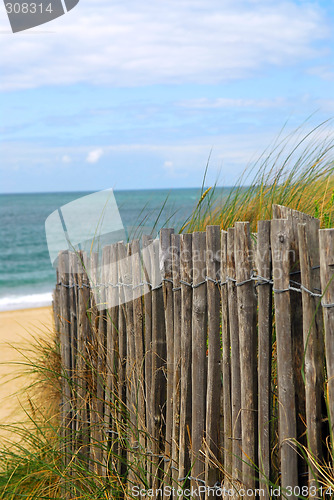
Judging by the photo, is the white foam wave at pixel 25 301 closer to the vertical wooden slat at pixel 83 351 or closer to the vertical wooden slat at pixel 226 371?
the vertical wooden slat at pixel 83 351

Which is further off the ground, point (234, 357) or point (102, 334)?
point (102, 334)

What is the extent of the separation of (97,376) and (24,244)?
94.7ft

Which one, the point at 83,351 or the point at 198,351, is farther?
the point at 83,351

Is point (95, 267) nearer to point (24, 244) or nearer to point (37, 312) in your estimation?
point (37, 312)

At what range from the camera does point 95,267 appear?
3553 mm

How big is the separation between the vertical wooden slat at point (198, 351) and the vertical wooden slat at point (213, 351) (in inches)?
2.1

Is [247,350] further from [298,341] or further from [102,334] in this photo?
[102,334]

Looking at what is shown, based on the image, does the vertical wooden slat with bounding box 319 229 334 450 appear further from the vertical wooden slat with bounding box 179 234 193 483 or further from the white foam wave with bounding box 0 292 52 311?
the white foam wave with bounding box 0 292 52 311

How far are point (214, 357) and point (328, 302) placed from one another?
2.46 feet

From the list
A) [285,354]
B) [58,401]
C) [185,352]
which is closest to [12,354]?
[58,401]

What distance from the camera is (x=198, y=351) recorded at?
250 centimetres

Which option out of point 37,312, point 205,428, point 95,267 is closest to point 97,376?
point 95,267

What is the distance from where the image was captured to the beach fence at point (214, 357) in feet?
6.37

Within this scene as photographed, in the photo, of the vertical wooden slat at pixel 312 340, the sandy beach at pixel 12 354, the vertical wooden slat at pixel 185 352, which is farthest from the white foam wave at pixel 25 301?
the vertical wooden slat at pixel 312 340
